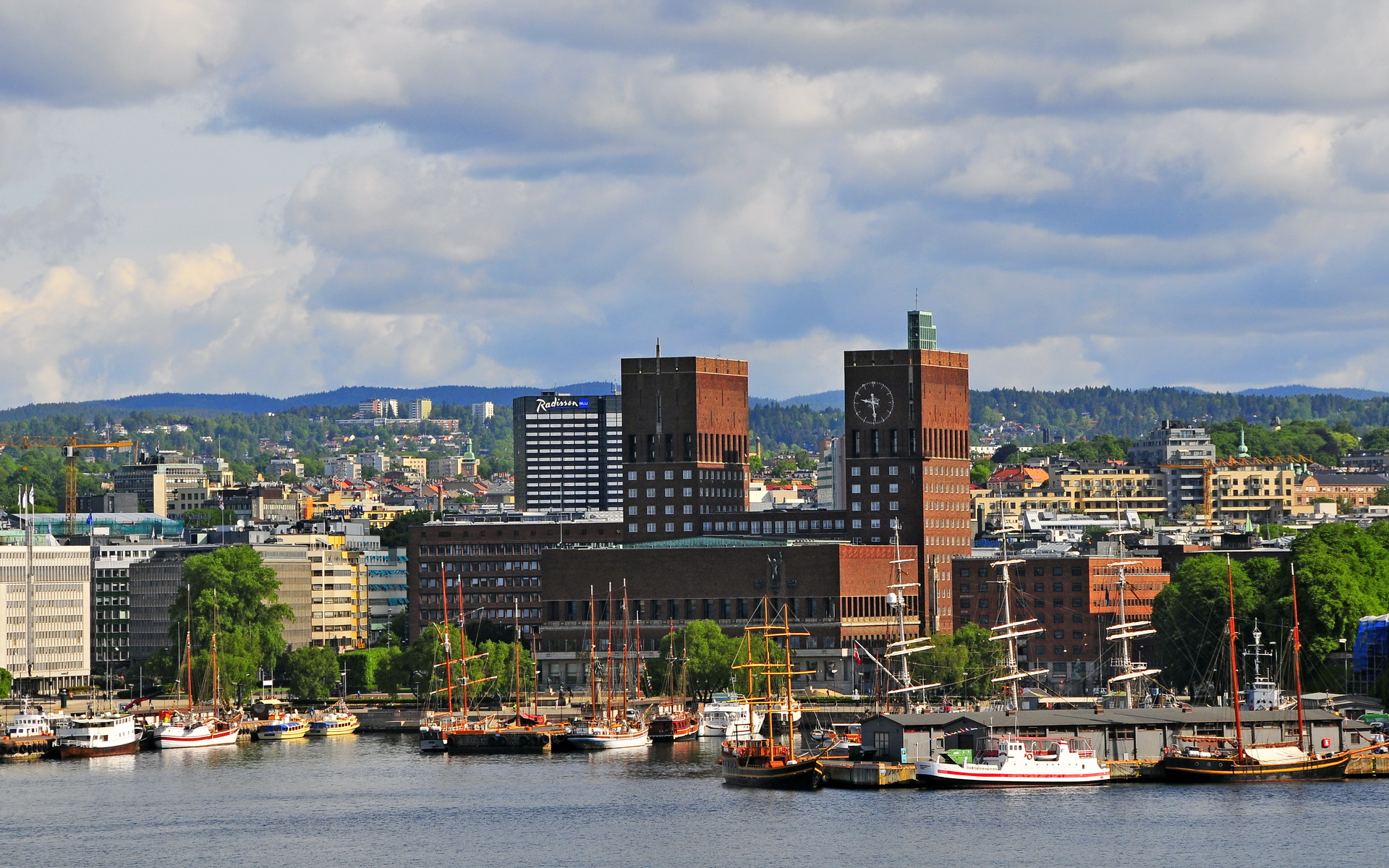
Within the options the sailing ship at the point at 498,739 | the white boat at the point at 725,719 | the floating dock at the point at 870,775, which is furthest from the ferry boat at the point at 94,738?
the floating dock at the point at 870,775

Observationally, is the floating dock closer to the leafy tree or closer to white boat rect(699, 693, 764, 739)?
white boat rect(699, 693, 764, 739)

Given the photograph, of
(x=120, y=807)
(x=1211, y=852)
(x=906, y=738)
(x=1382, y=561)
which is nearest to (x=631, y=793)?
(x=906, y=738)

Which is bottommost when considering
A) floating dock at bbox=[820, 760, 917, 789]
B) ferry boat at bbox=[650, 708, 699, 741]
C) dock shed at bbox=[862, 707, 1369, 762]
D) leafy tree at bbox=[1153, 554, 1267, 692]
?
floating dock at bbox=[820, 760, 917, 789]

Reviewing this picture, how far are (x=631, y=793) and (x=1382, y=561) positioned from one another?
245ft

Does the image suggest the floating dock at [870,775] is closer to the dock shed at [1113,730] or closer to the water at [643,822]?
the dock shed at [1113,730]

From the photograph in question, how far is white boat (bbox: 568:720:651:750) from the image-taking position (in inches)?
7283

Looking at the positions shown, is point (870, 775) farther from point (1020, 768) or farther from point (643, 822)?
point (643, 822)

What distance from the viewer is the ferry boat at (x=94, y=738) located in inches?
7308

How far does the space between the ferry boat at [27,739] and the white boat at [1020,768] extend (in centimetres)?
6994

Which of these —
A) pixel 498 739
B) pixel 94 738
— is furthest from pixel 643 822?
pixel 94 738

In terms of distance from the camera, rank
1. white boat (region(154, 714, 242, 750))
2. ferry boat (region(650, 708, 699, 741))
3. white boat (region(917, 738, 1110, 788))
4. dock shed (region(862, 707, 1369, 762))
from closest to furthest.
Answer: white boat (region(917, 738, 1110, 788))
dock shed (region(862, 707, 1369, 762))
ferry boat (region(650, 708, 699, 741))
white boat (region(154, 714, 242, 750))

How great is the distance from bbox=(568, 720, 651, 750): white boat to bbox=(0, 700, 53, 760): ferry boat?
118ft

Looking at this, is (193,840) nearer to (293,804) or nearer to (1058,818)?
(293,804)

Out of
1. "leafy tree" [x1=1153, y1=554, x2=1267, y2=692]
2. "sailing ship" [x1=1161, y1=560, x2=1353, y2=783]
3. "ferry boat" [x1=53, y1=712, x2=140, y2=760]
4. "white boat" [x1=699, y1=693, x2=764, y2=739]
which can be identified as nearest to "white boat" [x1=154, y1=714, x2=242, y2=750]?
"ferry boat" [x1=53, y1=712, x2=140, y2=760]
